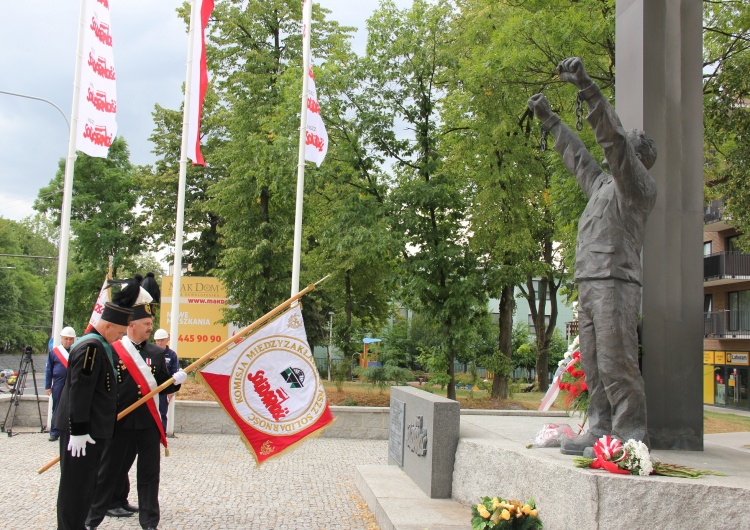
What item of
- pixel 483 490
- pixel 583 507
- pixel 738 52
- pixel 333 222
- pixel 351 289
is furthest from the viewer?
pixel 351 289

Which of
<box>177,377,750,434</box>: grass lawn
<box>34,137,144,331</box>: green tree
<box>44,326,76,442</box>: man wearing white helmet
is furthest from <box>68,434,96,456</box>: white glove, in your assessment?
<box>34,137,144,331</box>: green tree

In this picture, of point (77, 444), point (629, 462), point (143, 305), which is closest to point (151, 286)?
point (143, 305)

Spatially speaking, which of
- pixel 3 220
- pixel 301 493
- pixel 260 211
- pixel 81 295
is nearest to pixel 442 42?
pixel 260 211

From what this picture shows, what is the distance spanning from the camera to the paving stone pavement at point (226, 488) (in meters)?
7.51

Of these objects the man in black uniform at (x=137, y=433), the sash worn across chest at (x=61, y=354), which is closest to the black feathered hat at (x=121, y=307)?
the man in black uniform at (x=137, y=433)

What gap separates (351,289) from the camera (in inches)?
1121

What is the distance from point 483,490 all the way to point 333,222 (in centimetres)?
1137

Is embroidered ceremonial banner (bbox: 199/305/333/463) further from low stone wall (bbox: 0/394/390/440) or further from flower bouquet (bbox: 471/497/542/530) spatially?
low stone wall (bbox: 0/394/390/440)

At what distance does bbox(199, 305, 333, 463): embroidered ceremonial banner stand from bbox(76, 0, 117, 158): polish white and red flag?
306 inches

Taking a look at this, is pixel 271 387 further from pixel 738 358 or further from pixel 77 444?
pixel 738 358

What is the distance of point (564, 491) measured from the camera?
17.3 feet

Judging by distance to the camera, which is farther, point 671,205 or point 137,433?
point 671,205

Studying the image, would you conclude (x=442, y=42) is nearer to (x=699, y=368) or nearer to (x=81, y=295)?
(x=699, y=368)

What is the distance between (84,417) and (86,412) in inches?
1.8
